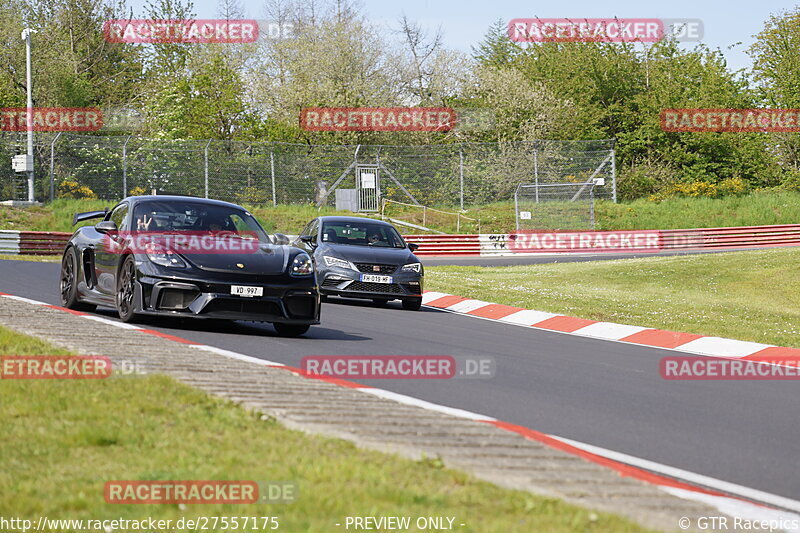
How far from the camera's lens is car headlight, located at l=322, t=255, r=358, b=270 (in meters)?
17.2

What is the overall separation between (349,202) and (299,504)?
37910 millimetres

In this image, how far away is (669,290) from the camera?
81.4 feet

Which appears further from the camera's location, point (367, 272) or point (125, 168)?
point (125, 168)

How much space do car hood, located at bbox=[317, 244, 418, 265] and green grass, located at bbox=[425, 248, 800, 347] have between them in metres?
2.25

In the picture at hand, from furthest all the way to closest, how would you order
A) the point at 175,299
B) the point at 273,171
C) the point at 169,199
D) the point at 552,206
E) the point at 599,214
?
the point at 599,214, the point at 552,206, the point at 273,171, the point at 169,199, the point at 175,299

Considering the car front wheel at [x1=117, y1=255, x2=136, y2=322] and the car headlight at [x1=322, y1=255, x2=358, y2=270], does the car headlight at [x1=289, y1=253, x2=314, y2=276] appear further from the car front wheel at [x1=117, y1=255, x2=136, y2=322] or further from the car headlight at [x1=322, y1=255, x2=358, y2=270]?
the car headlight at [x1=322, y1=255, x2=358, y2=270]

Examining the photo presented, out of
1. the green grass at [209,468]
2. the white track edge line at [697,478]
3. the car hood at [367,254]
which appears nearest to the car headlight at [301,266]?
the green grass at [209,468]

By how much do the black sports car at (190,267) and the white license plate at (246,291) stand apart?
1 centimetres

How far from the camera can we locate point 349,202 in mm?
42031
